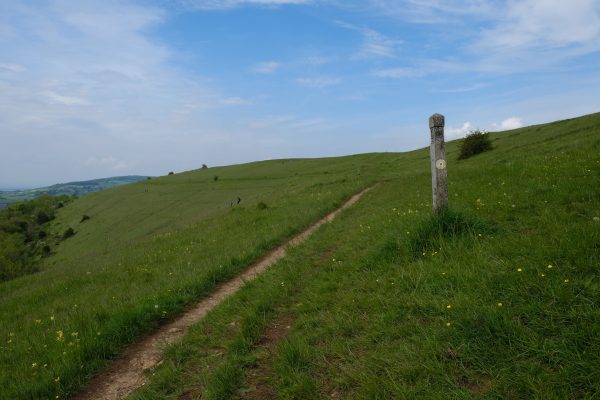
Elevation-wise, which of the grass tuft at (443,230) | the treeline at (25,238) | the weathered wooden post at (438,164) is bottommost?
the treeline at (25,238)

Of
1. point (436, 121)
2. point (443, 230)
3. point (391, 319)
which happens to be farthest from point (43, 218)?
point (391, 319)

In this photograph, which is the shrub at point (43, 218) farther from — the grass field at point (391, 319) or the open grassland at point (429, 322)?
the open grassland at point (429, 322)

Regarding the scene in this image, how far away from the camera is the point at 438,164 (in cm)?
789

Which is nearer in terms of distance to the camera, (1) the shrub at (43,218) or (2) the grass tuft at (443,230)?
(2) the grass tuft at (443,230)

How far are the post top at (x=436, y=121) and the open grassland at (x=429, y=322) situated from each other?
6.94ft

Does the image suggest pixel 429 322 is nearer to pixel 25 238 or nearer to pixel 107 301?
pixel 107 301

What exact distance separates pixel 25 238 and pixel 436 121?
10410 cm

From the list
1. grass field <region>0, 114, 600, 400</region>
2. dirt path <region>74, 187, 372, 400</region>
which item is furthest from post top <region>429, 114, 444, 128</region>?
dirt path <region>74, 187, 372, 400</region>

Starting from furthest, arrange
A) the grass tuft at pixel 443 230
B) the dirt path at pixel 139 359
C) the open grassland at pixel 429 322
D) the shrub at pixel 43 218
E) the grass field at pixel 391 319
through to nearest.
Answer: the shrub at pixel 43 218
the grass tuft at pixel 443 230
the dirt path at pixel 139 359
the grass field at pixel 391 319
the open grassland at pixel 429 322

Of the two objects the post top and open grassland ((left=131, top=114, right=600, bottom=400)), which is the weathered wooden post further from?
open grassland ((left=131, top=114, right=600, bottom=400))

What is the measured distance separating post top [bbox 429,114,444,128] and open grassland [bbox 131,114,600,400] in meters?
2.11

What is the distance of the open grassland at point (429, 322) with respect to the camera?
385 centimetres

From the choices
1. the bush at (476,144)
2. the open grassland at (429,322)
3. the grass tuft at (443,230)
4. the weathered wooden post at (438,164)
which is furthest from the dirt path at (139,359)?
the bush at (476,144)

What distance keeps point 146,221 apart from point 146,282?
46.9 metres
